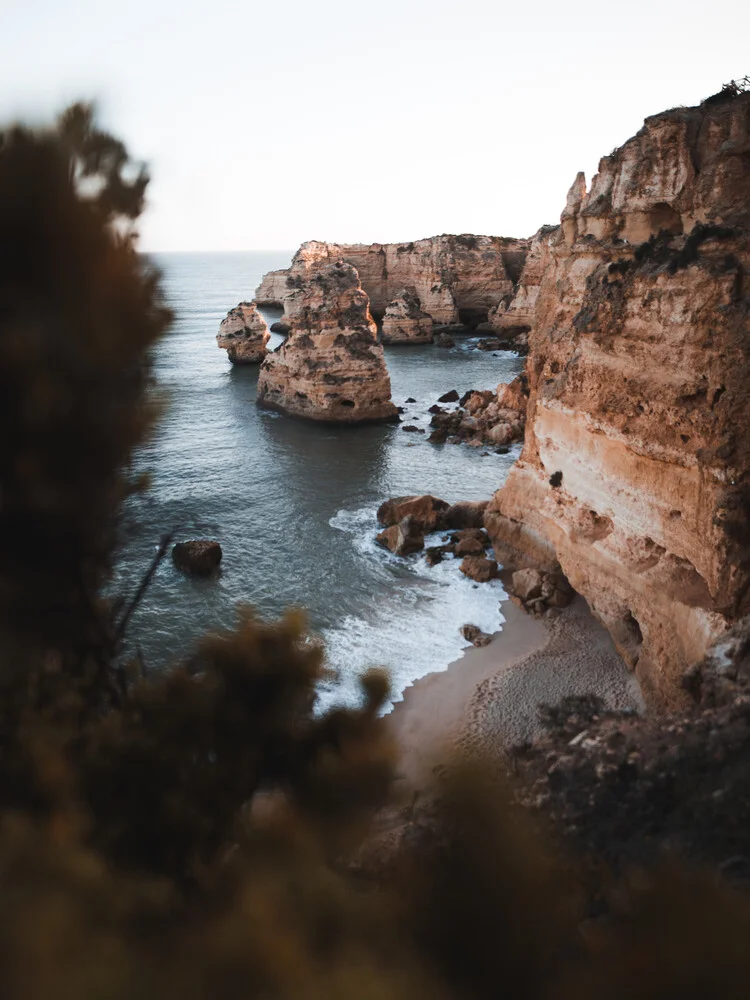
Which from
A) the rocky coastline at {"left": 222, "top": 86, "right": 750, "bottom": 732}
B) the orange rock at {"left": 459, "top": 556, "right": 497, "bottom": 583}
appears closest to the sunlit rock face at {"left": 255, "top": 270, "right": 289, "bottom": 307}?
the rocky coastline at {"left": 222, "top": 86, "right": 750, "bottom": 732}

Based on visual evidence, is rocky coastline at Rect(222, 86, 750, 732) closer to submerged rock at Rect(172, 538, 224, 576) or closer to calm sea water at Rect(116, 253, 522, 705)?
calm sea water at Rect(116, 253, 522, 705)

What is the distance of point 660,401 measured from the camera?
38.0 feet

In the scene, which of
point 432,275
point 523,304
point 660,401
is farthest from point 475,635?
point 432,275

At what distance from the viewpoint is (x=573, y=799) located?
24.9ft

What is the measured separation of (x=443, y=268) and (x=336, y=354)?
113ft

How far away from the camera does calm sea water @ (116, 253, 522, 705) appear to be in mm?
15727

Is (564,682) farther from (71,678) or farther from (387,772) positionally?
(71,678)

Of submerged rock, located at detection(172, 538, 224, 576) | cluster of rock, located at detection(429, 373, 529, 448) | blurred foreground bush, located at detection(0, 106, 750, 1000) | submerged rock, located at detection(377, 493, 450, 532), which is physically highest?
blurred foreground bush, located at detection(0, 106, 750, 1000)

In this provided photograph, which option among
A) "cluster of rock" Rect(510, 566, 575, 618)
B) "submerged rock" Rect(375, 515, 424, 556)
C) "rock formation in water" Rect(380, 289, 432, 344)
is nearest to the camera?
"cluster of rock" Rect(510, 566, 575, 618)

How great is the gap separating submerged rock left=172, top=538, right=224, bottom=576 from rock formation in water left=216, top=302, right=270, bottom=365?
3305cm

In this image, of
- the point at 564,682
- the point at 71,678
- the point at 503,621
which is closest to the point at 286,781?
the point at 71,678

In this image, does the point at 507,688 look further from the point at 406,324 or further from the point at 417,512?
the point at 406,324

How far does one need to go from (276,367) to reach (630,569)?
28.0m

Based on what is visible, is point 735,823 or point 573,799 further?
point 573,799
